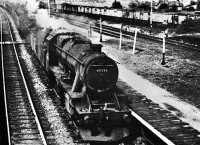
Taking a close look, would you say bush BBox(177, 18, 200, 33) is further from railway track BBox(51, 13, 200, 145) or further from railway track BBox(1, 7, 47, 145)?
railway track BBox(51, 13, 200, 145)

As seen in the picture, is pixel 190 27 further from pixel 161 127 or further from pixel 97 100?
pixel 97 100

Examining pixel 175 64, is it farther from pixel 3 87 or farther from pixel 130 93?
pixel 3 87

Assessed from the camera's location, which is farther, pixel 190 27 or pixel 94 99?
pixel 190 27

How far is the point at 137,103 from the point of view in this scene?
11.8 meters

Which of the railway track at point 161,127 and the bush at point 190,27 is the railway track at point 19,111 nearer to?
the railway track at point 161,127

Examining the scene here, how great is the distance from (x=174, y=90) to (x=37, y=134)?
6473mm

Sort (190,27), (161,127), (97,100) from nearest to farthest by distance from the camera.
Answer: (161,127) → (97,100) → (190,27)

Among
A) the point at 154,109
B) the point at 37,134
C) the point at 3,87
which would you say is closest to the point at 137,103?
the point at 154,109

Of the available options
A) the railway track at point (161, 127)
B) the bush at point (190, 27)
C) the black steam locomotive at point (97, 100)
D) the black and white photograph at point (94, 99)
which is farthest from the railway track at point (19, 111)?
the bush at point (190, 27)

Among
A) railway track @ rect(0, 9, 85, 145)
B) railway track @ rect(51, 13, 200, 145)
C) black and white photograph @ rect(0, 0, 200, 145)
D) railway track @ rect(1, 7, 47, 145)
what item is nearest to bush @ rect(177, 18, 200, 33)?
black and white photograph @ rect(0, 0, 200, 145)

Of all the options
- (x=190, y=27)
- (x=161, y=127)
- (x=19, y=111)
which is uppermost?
(x=190, y=27)

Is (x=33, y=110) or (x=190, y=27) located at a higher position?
(x=190, y=27)

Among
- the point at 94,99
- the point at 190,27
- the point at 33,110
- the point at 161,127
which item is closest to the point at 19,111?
the point at 33,110

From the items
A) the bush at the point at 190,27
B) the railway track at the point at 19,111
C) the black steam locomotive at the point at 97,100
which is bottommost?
the railway track at the point at 19,111
